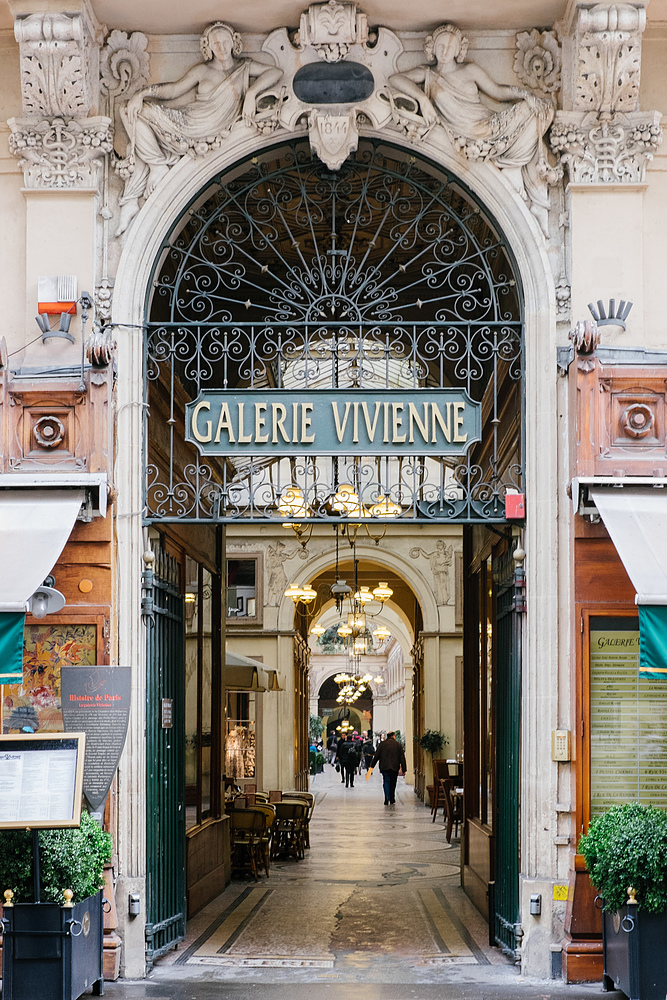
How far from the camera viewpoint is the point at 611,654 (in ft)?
28.9

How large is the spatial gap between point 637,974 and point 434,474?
13435 millimetres

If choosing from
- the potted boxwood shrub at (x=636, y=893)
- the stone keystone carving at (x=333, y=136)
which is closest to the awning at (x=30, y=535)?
the stone keystone carving at (x=333, y=136)

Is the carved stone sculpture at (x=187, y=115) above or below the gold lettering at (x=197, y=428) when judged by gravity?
above

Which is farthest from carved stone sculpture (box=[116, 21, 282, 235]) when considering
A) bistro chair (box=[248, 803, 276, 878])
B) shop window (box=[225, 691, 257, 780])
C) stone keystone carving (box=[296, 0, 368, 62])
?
shop window (box=[225, 691, 257, 780])

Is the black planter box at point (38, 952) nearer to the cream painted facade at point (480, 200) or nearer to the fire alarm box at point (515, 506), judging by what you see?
the cream painted facade at point (480, 200)

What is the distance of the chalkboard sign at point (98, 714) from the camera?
328 inches

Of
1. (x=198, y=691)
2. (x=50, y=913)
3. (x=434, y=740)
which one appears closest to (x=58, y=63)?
(x=50, y=913)

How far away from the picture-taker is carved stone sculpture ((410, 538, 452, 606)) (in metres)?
28.6

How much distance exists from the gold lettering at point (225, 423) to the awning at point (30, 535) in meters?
1.19

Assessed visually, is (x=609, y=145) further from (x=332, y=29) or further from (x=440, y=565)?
(x=440, y=565)

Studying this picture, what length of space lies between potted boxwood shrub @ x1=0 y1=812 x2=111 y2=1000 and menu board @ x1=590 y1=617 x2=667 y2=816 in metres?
3.58

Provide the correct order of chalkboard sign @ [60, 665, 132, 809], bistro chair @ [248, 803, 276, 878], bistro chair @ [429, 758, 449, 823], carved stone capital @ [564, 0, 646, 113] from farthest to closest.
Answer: bistro chair @ [429, 758, 449, 823] → bistro chair @ [248, 803, 276, 878] → carved stone capital @ [564, 0, 646, 113] → chalkboard sign @ [60, 665, 132, 809]

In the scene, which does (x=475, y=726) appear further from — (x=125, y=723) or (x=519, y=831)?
(x=125, y=723)

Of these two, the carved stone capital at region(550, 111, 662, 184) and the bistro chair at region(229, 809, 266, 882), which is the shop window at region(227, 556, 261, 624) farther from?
the carved stone capital at region(550, 111, 662, 184)
